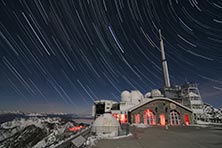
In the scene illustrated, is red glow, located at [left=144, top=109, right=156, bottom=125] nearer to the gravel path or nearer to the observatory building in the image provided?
the observatory building

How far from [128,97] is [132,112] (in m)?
13.8

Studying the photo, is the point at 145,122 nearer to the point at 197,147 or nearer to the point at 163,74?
the point at 197,147

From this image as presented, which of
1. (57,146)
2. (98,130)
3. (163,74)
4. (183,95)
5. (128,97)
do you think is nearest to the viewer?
(57,146)

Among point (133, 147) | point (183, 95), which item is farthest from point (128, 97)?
point (133, 147)

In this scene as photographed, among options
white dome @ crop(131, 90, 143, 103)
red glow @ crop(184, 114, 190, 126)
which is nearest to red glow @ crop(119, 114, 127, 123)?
white dome @ crop(131, 90, 143, 103)

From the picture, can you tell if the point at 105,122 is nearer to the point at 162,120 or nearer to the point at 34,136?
the point at 162,120

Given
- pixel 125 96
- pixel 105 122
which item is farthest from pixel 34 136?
pixel 105 122

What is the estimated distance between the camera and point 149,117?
77.9ft

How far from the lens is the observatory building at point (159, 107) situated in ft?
77.3

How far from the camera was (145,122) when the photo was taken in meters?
23.3

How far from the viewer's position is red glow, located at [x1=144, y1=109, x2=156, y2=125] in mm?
23416

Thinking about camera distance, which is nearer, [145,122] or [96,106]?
[145,122]

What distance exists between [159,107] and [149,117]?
9.21 ft

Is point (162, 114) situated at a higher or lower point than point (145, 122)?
higher
